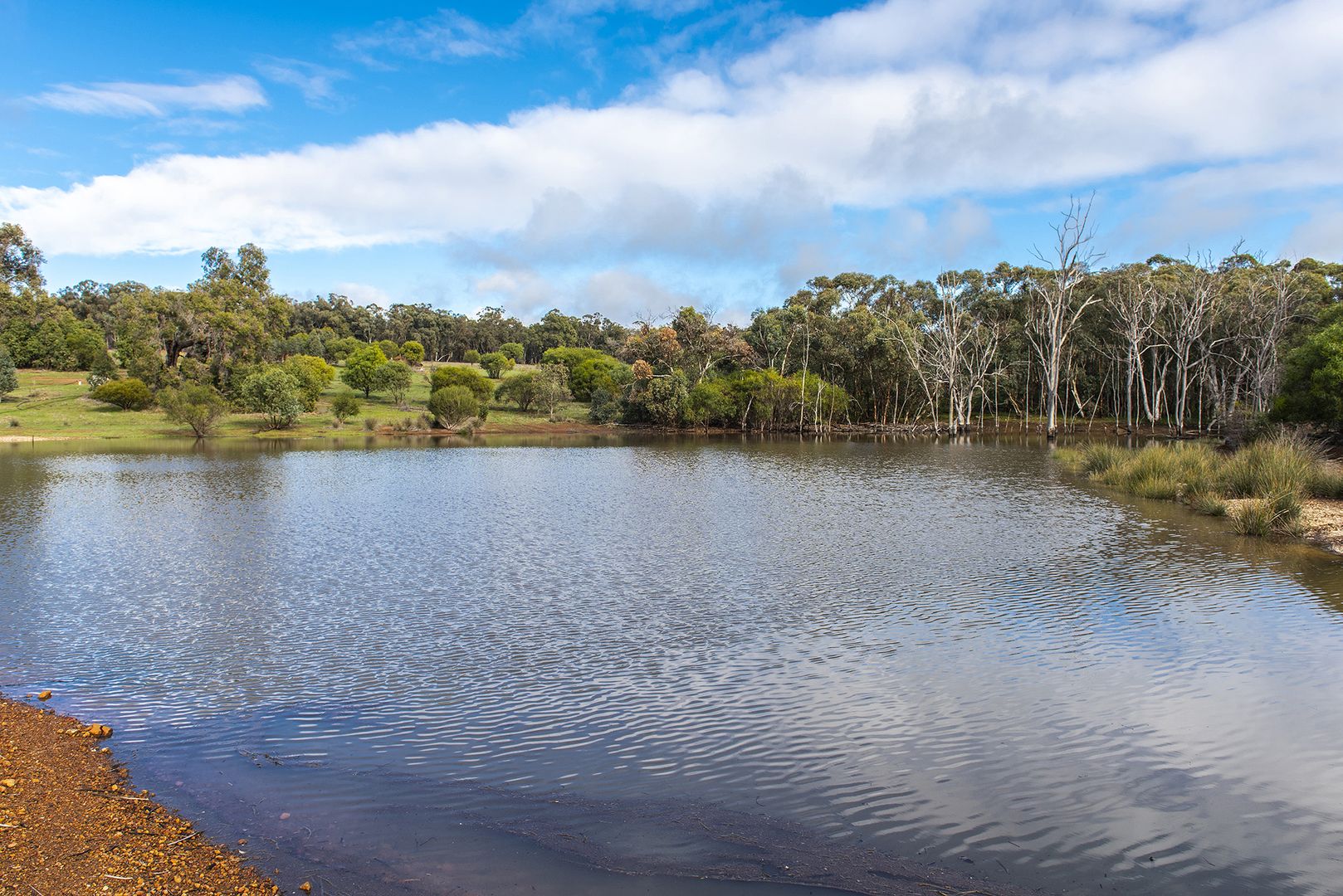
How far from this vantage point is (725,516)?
25125 millimetres

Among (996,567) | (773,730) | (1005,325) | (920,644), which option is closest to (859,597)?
(920,644)

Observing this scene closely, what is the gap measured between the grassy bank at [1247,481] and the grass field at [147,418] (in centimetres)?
5769

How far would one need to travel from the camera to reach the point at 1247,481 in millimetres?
25984

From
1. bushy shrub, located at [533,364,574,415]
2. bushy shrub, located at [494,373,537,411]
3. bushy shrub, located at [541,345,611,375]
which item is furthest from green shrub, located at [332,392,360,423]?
bushy shrub, located at [541,345,611,375]

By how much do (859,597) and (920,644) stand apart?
2944 millimetres

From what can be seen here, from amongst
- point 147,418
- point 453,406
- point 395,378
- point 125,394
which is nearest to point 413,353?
point 395,378

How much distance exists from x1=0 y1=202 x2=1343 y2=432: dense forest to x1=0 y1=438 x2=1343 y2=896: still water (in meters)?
53.2

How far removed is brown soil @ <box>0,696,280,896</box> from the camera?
5.89 meters

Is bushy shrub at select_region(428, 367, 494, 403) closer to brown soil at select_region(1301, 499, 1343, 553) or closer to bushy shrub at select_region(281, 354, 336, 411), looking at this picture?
bushy shrub at select_region(281, 354, 336, 411)

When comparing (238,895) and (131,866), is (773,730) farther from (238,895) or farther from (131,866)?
(131,866)

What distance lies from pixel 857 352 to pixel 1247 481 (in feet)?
182

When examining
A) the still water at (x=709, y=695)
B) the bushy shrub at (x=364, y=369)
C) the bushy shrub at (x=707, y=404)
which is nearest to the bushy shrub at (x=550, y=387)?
the bushy shrub at (x=707, y=404)

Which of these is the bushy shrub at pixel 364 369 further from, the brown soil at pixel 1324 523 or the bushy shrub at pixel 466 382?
the brown soil at pixel 1324 523

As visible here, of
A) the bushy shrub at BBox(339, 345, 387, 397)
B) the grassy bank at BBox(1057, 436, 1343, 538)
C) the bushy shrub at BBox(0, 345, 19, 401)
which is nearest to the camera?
the grassy bank at BBox(1057, 436, 1343, 538)
